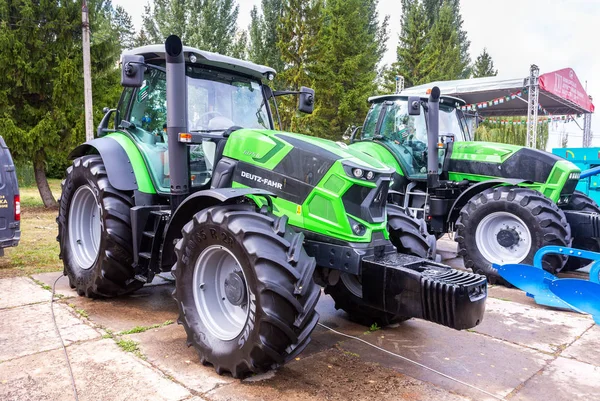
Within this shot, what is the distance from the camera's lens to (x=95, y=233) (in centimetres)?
539

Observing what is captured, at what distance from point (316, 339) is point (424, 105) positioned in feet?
16.0

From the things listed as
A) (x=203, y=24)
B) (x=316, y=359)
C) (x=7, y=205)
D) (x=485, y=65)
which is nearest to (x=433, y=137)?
(x=316, y=359)

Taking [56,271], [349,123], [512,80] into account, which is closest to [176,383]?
[56,271]

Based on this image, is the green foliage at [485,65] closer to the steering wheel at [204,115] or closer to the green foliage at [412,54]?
the green foliage at [412,54]

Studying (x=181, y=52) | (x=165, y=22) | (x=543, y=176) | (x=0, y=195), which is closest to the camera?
(x=181, y=52)

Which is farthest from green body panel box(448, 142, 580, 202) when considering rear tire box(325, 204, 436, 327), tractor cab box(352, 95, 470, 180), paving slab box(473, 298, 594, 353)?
rear tire box(325, 204, 436, 327)

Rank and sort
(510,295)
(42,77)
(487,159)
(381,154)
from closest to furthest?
(510,295)
(487,159)
(381,154)
(42,77)

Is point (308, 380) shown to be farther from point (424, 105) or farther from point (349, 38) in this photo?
point (349, 38)

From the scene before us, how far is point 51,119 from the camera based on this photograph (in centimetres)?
1241

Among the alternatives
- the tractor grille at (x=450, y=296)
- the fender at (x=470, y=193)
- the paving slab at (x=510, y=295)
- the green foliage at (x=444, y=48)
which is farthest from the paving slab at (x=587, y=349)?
the green foliage at (x=444, y=48)

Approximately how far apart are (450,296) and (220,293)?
1.70 metres

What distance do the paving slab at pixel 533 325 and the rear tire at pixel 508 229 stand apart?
3.26 ft

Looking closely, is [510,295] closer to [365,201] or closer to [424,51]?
[365,201]

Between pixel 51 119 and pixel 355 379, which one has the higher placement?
pixel 51 119
